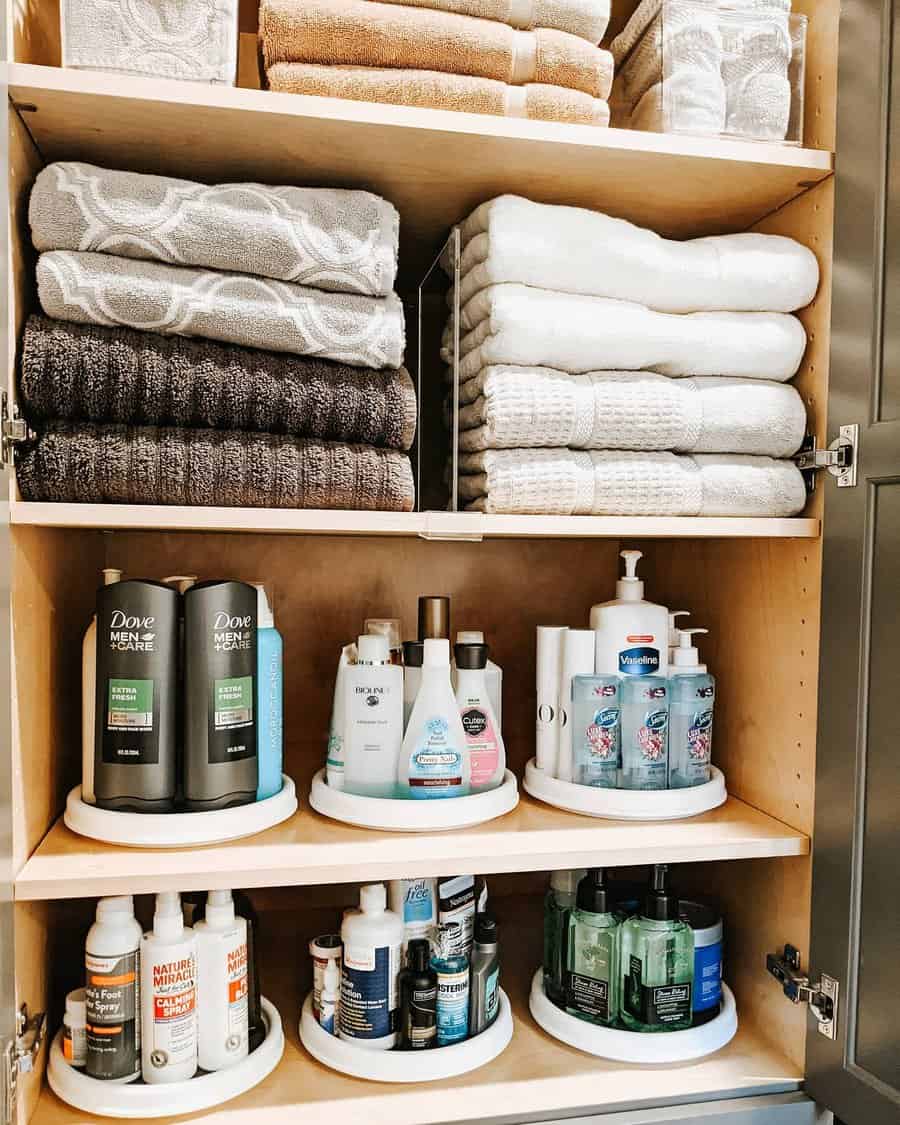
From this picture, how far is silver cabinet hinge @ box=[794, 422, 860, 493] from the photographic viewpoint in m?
0.92

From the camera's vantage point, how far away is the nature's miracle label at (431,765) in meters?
0.99

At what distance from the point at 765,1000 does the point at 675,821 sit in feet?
0.84

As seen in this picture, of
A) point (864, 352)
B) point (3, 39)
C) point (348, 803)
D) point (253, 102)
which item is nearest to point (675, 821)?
point (348, 803)

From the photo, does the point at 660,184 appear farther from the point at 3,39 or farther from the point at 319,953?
the point at 319,953

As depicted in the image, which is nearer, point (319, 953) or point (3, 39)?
point (3, 39)

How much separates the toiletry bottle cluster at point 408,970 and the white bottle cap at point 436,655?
25cm

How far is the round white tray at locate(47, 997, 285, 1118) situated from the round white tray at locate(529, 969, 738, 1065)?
348mm

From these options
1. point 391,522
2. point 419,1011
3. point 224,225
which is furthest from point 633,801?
point 224,225

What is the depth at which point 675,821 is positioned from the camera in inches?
40.4

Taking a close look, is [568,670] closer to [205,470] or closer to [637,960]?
[637,960]

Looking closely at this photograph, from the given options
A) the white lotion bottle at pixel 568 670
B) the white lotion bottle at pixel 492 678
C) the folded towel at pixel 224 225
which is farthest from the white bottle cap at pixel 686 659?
the folded towel at pixel 224 225

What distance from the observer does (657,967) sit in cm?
102

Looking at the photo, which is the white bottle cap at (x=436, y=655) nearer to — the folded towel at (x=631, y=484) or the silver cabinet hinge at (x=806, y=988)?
the folded towel at (x=631, y=484)

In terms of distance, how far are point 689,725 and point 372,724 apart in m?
0.37
